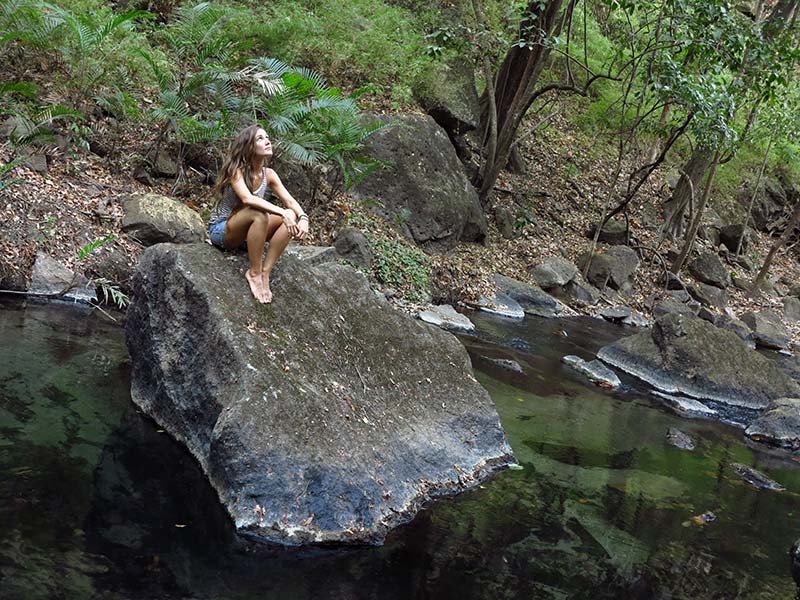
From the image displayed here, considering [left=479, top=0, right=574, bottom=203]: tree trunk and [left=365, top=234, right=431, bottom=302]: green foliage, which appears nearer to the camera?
[left=365, top=234, right=431, bottom=302]: green foliage

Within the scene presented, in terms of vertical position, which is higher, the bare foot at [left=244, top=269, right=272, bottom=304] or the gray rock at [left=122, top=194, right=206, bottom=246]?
the bare foot at [left=244, top=269, right=272, bottom=304]

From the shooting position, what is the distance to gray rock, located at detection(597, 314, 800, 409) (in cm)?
1119

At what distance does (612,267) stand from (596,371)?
20.6ft

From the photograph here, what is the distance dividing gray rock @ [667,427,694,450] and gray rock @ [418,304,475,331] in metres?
3.61

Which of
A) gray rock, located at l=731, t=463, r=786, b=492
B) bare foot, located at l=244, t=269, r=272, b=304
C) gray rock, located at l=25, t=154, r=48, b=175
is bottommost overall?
gray rock, located at l=731, t=463, r=786, b=492

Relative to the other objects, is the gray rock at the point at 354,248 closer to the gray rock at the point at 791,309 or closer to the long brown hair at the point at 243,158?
the long brown hair at the point at 243,158

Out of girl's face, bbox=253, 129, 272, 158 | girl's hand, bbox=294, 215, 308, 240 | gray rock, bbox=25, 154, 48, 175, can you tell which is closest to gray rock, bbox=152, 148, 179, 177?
gray rock, bbox=25, 154, 48, 175

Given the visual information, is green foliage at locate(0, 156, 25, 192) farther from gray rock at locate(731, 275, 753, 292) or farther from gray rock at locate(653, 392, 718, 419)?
gray rock at locate(731, 275, 753, 292)

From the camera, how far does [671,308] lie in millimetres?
16359

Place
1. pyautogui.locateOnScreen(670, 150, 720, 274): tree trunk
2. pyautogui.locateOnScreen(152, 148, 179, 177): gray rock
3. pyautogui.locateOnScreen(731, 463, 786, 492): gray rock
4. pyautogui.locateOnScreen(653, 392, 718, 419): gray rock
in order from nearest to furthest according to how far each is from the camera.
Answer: pyautogui.locateOnScreen(731, 463, 786, 492): gray rock
pyautogui.locateOnScreen(653, 392, 718, 419): gray rock
pyautogui.locateOnScreen(152, 148, 179, 177): gray rock
pyautogui.locateOnScreen(670, 150, 720, 274): tree trunk

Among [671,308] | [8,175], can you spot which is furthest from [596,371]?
[8,175]

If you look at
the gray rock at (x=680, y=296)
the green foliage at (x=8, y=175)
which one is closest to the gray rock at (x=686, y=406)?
the gray rock at (x=680, y=296)

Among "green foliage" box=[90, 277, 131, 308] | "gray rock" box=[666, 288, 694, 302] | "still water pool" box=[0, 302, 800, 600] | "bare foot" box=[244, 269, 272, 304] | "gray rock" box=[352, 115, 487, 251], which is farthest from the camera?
"gray rock" box=[666, 288, 694, 302]

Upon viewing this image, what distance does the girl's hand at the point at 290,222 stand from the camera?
5.64 metres
